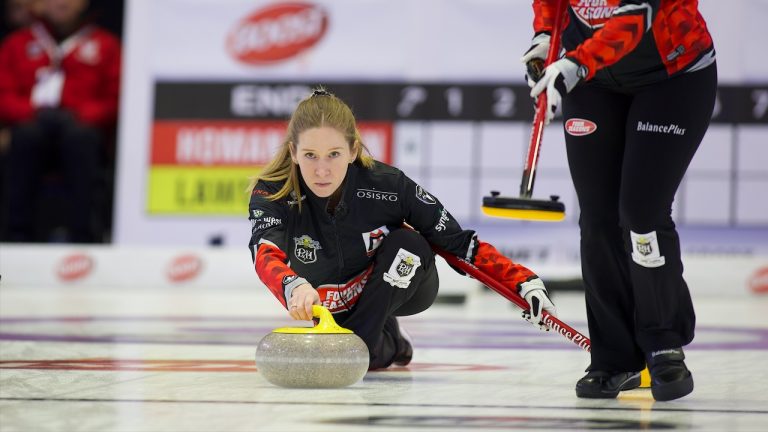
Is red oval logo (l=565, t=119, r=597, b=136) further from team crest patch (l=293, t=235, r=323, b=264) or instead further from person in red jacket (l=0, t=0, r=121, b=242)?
person in red jacket (l=0, t=0, r=121, b=242)

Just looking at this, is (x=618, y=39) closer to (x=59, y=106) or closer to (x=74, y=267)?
(x=74, y=267)

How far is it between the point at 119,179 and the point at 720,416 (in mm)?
6613

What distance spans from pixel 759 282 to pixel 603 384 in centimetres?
513

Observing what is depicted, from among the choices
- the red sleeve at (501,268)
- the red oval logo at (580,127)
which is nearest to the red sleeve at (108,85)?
the red sleeve at (501,268)

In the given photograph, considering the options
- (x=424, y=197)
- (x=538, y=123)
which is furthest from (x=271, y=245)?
(x=538, y=123)

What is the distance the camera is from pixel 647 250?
8.64 feet

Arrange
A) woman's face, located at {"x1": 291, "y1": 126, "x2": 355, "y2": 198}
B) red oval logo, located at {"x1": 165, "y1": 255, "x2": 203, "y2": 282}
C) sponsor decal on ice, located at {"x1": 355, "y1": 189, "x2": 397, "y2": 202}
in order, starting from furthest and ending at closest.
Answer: red oval logo, located at {"x1": 165, "y1": 255, "x2": 203, "y2": 282} < sponsor decal on ice, located at {"x1": 355, "y1": 189, "x2": 397, "y2": 202} < woman's face, located at {"x1": 291, "y1": 126, "x2": 355, "y2": 198}

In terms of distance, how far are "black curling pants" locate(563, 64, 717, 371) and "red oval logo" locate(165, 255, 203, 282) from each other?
519 centimetres

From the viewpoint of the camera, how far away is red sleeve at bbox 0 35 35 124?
8.28 meters

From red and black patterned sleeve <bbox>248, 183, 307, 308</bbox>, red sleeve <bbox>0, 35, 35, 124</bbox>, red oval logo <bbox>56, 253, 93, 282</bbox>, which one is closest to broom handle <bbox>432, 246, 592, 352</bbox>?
red and black patterned sleeve <bbox>248, 183, 307, 308</bbox>

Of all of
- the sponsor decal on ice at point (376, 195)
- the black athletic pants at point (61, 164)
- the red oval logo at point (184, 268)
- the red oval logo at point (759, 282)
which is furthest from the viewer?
the black athletic pants at point (61, 164)

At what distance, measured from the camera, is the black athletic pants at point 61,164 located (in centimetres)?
805

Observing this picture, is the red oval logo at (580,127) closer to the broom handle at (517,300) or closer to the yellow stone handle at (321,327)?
the broom handle at (517,300)

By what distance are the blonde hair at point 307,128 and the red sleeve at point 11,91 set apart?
5.77 meters
